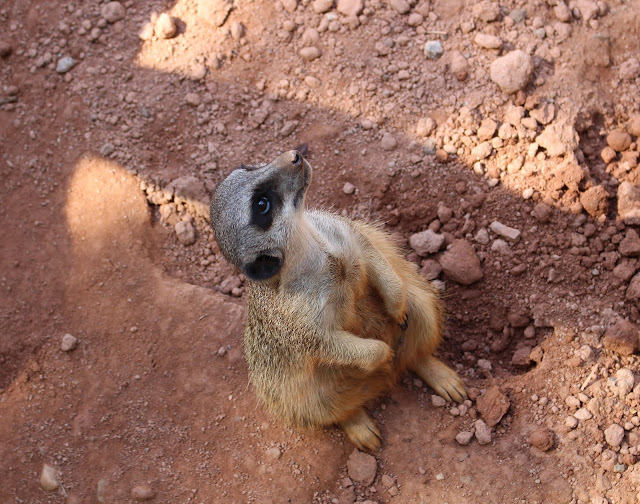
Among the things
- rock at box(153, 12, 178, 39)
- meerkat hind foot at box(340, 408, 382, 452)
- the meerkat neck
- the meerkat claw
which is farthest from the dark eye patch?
rock at box(153, 12, 178, 39)

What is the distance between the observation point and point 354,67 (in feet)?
10.7

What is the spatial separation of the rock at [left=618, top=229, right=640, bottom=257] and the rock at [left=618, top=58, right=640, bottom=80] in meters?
0.76

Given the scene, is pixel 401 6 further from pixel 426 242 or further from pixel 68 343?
pixel 68 343

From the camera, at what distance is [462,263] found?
9.47 feet

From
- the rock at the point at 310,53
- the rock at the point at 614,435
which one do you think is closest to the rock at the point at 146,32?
the rock at the point at 310,53

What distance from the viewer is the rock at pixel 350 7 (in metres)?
3.34

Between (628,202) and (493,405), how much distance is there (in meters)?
1.05

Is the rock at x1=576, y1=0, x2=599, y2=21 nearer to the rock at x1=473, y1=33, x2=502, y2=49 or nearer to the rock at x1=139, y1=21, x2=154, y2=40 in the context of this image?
the rock at x1=473, y1=33, x2=502, y2=49

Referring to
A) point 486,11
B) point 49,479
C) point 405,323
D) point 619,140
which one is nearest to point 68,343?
point 49,479

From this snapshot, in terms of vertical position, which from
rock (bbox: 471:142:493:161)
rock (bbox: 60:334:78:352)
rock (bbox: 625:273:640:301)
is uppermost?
rock (bbox: 471:142:493:161)

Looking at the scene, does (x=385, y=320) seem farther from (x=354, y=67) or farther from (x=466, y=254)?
(x=354, y=67)

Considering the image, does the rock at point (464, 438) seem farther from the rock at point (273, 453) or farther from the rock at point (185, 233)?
the rock at point (185, 233)

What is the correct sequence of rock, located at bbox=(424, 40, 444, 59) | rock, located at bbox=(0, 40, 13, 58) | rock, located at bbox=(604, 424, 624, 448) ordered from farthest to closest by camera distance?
rock, located at bbox=(0, 40, 13, 58)
rock, located at bbox=(424, 40, 444, 59)
rock, located at bbox=(604, 424, 624, 448)

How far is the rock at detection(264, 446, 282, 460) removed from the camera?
2625 millimetres
